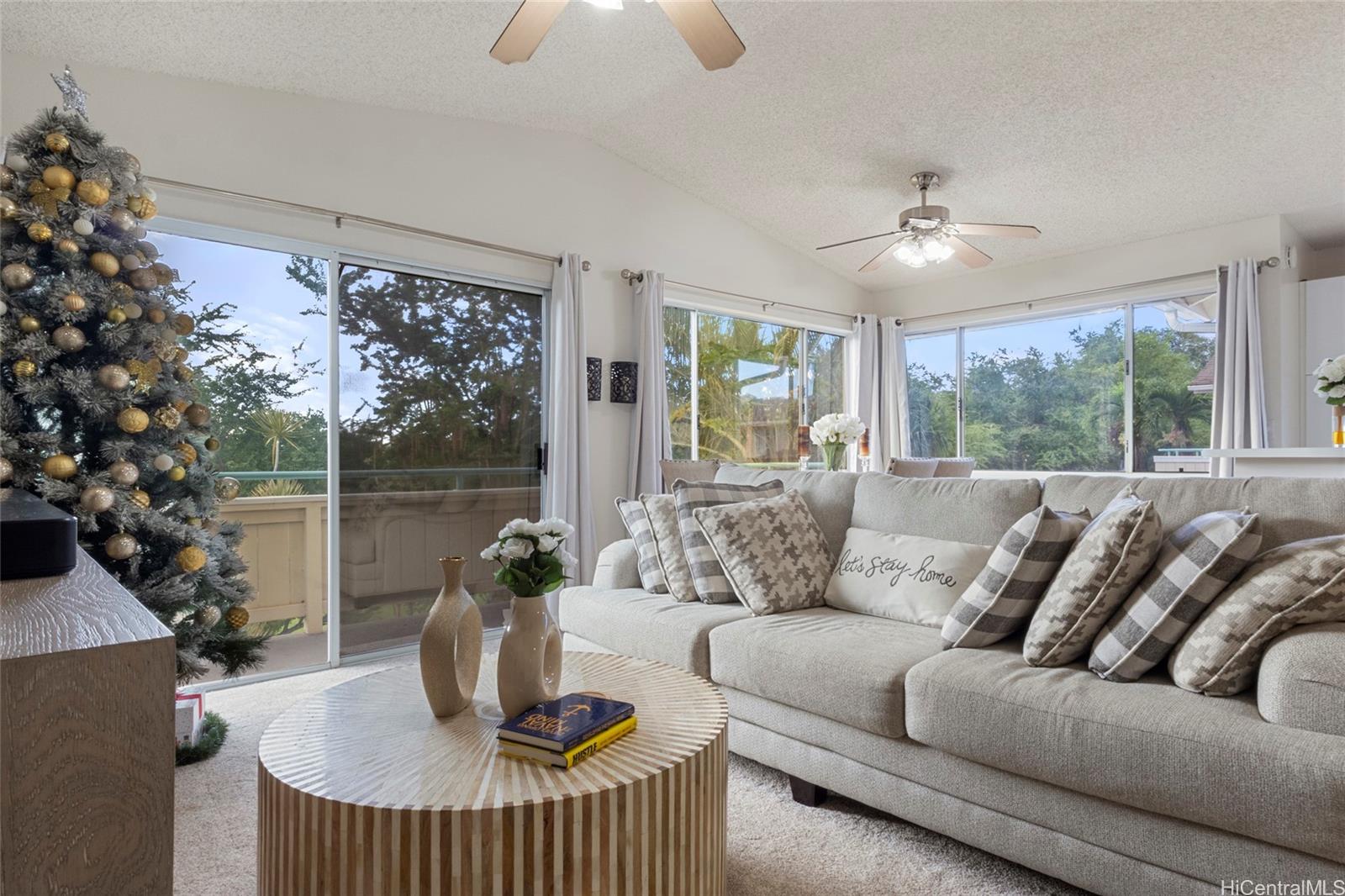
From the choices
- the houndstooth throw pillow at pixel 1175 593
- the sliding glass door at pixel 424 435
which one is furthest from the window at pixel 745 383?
the houndstooth throw pillow at pixel 1175 593

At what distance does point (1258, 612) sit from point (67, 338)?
10.5 ft

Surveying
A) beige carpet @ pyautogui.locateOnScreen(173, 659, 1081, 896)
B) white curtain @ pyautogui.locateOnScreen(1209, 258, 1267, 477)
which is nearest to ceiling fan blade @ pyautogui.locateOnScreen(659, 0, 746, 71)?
beige carpet @ pyautogui.locateOnScreen(173, 659, 1081, 896)

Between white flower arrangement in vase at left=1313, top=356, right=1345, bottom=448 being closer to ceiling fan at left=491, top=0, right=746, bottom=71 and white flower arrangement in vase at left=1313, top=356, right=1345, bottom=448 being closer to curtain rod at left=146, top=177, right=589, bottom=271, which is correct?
ceiling fan at left=491, top=0, right=746, bottom=71

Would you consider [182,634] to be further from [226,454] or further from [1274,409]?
[1274,409]

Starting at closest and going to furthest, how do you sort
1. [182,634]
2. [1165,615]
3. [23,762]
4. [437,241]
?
[23,762] → [1165,615] → [182,634] → [437,241]

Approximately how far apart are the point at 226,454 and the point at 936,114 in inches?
155

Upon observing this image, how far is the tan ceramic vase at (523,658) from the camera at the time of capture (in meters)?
1.46

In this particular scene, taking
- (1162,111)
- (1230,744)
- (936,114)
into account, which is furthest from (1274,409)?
(1230,744)

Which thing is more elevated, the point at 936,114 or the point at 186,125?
the point at 936,114

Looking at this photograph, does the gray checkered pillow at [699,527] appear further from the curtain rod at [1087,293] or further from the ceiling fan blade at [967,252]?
the curtain rod at [1087,293]

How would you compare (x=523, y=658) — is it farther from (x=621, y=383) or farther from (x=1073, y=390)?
(x=1073, y=390)

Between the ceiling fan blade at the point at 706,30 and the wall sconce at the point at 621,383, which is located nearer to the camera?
the ceiling fan blade at the point at 706,30

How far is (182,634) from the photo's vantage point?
248 cm

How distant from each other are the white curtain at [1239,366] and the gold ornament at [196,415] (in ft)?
17.4
